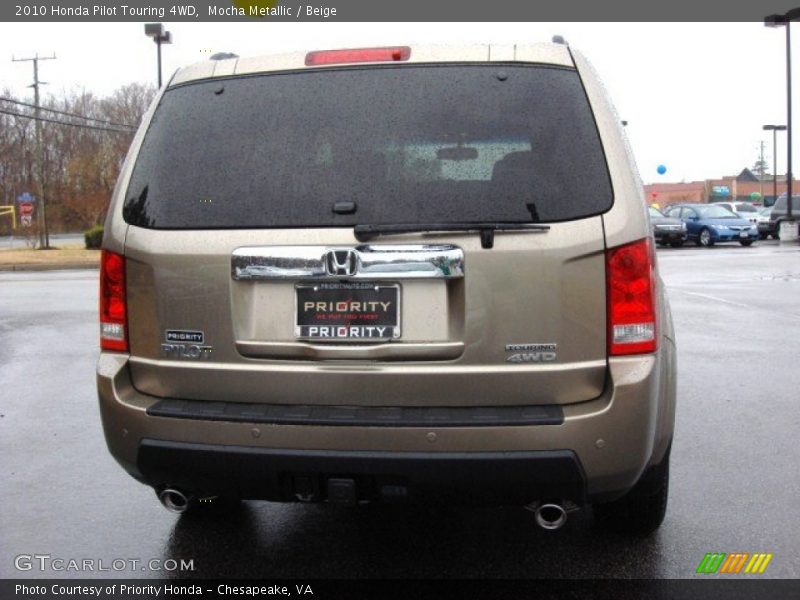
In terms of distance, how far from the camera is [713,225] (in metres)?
34.2

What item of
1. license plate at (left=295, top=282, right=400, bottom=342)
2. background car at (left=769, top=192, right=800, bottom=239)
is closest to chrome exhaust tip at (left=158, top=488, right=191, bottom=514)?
license plate at (left=295, top=282, right=400, bottom=342)

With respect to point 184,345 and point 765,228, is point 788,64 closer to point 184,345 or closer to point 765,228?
point 765,228

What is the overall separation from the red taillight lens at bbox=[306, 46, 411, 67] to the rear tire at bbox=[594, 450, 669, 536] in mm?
1895

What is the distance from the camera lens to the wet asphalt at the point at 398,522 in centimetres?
383

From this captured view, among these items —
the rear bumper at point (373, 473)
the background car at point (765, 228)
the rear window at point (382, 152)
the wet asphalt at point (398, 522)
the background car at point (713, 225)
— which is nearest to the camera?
the rear bumper at point (373, 473)

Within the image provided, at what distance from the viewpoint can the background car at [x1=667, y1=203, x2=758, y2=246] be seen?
33781 mm

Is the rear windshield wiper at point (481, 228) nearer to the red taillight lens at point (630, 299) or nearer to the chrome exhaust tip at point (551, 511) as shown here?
the red taillight lens at point (630, 299)

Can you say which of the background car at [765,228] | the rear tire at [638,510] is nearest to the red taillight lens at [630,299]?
the rear tire at [638,510]


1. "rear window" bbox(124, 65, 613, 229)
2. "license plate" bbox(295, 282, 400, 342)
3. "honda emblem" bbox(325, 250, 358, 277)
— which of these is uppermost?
"rear window" bbox(124, 65, 613, 229)

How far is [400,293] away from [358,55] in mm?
924

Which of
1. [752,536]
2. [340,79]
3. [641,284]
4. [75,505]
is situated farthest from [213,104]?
[752,536]

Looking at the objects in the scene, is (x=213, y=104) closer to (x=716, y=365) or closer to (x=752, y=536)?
(x=752, y=536)

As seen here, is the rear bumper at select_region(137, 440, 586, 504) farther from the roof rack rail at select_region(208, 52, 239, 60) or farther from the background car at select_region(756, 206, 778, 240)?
the background car at select_region(756, 206, 778, 240)

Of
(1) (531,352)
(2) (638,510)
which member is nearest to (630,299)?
(1) (531,352)
